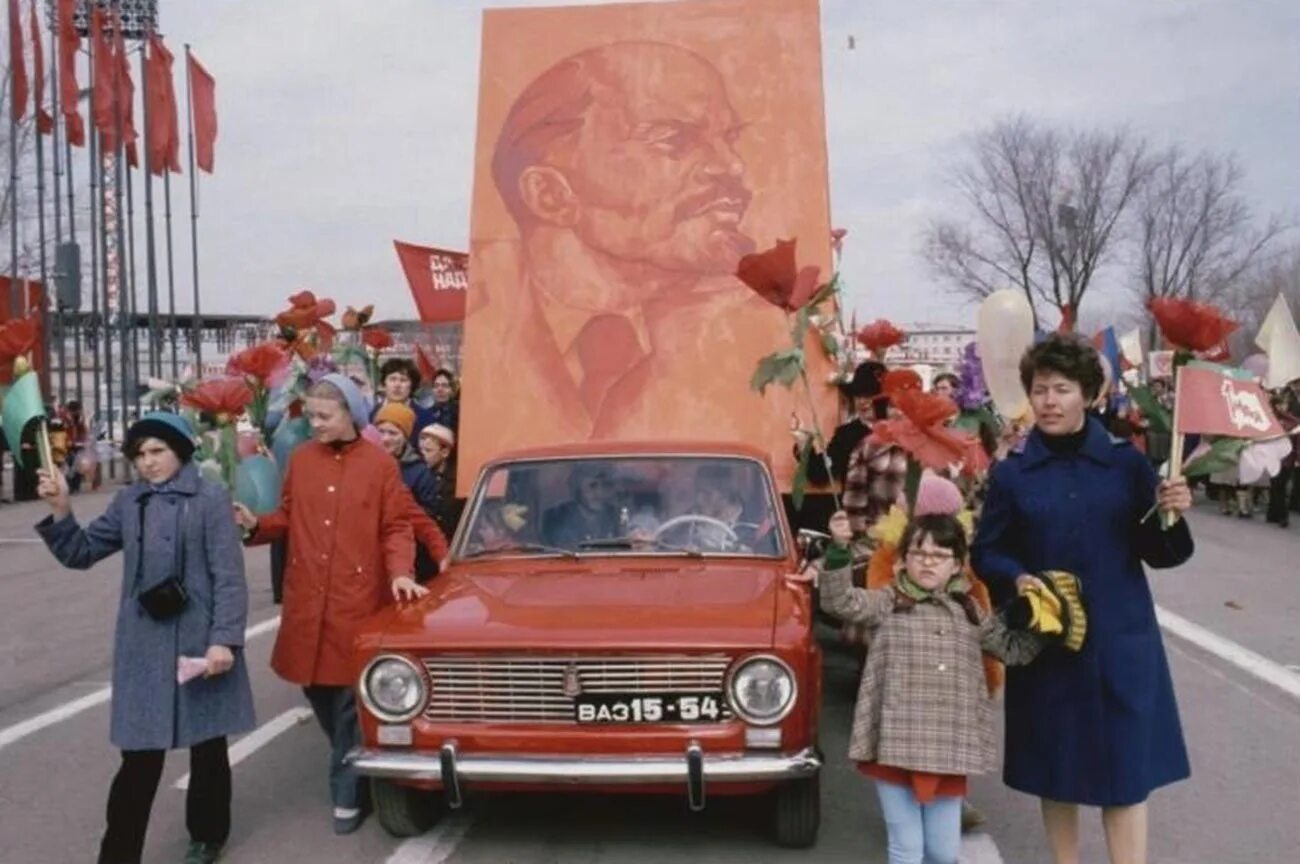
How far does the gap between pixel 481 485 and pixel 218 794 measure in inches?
65.9

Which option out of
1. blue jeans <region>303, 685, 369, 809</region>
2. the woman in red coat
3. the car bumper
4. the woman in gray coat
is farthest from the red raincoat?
the car bumper

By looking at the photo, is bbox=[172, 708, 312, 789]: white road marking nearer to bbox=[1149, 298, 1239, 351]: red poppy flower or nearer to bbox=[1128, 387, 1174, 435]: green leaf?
bbox=[1128, 387, 1174, 435]: green leaf

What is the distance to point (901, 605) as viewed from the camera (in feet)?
13.5

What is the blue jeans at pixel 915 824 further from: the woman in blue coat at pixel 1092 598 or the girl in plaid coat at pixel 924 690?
the woman in blue coat at pixel 1092 598

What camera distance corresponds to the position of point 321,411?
519 cm

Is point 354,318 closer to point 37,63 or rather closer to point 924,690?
point 924,690

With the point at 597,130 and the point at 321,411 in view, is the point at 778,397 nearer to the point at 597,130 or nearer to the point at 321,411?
the point at 597,130

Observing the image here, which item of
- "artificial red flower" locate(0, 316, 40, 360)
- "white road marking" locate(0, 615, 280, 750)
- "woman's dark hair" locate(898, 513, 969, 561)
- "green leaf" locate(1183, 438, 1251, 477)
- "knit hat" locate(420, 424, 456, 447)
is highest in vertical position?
"artificial red flower" locate(0, 316, 40, 360)

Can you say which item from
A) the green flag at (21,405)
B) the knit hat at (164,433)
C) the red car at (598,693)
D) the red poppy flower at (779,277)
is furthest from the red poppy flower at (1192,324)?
the green flag at (21,405)

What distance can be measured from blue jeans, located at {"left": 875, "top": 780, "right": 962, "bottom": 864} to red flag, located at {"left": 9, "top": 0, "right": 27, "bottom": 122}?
25592 millimetres

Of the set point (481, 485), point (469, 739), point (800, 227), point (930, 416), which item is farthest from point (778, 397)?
point (469, 739)

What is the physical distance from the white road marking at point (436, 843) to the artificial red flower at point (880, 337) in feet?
14.4

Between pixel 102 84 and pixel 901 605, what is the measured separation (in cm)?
2609

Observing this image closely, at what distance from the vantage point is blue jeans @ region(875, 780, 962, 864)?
4031 millimetres
